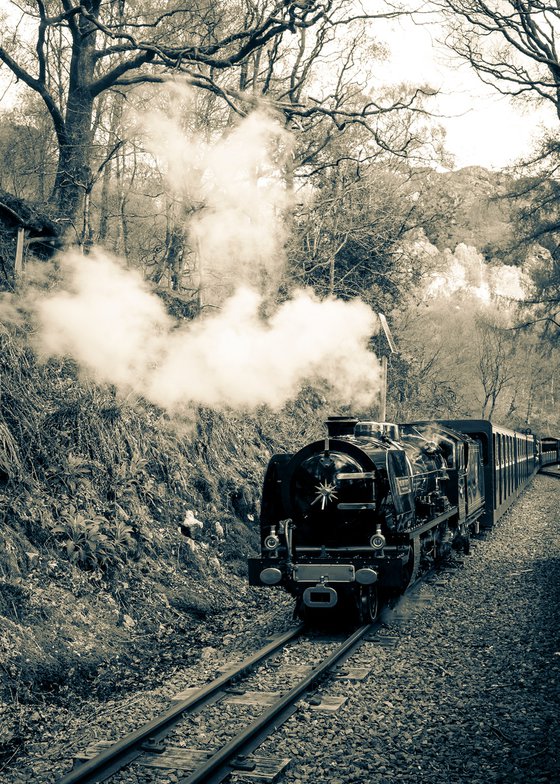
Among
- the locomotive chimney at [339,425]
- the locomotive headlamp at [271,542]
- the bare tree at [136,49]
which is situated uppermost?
the bare tree at [136,49]

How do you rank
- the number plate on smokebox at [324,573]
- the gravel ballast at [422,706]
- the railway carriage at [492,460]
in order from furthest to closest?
the railway carriage at [492,460], the number plate on smokebox at [324,573], the gravel ballast at [422,706]

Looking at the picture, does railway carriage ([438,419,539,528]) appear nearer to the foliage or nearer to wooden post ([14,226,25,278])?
the foliage

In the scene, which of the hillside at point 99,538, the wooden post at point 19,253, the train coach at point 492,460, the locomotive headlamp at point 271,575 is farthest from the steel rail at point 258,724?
the train coach at point 492,460

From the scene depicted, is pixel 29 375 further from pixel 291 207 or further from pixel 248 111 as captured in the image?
pixel 291 207

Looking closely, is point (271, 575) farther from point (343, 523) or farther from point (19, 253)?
point (19, 253)

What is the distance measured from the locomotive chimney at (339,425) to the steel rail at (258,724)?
2.82m

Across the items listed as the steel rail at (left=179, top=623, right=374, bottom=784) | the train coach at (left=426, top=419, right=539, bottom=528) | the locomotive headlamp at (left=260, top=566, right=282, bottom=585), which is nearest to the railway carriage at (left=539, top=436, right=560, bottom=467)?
the train coach at (left=426, top=419, right=539, bottom=528)

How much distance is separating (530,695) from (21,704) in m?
4.45

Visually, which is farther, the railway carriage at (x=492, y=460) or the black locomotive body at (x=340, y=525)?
the railway carriage at (x=492, y=460)

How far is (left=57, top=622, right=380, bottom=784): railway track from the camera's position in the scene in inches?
196

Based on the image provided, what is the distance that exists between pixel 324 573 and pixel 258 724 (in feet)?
10.8

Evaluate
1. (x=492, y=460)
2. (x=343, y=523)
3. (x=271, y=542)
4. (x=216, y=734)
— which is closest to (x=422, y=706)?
(x=216, y=734)

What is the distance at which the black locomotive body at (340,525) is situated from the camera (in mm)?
8891

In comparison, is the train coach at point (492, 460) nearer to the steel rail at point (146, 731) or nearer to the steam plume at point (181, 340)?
the steam plume at point (181, 340)
